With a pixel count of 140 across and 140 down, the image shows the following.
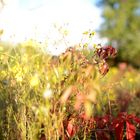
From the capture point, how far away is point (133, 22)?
102ft

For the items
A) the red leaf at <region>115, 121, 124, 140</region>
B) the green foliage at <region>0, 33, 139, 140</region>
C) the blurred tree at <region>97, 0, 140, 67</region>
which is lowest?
the red leaf at <region>115, 121, 124, 140</region>

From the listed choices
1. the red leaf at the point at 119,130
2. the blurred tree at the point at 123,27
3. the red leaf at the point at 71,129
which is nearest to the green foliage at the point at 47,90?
the red leaf at the point at 71,129

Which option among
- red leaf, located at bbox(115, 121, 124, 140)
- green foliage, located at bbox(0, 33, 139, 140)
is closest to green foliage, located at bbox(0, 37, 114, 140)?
green foliage, located at bbox(0, 33, 139, 140)

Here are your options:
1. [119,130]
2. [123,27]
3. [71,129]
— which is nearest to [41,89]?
[71,129]

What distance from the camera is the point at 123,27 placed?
102ft

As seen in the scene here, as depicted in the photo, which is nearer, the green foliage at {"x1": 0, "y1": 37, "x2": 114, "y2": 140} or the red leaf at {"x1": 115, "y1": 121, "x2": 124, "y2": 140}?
the green foliage at {"x1": 0, "y1": 37, "x2": 114, "y2": 140}

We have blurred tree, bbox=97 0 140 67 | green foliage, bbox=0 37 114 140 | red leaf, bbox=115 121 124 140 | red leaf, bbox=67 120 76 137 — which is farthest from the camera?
blurred tree, bbox=97 0 140 67

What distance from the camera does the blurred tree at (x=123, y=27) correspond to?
28.9 m

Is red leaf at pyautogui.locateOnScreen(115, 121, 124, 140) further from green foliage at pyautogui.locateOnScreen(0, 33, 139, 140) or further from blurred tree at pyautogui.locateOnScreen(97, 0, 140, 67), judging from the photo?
blurred tree at pyautogui.locateOnScreen(97, 0, 140, 67)

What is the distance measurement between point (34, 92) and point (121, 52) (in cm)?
2719

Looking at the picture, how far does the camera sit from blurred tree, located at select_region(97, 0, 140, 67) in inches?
1139

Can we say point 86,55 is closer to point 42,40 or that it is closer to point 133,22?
point 42,40

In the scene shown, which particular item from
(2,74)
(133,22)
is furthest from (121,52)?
(2,74)

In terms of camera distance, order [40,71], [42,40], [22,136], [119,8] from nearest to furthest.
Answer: [40,71], [22,136], [42,40], [119,8]
